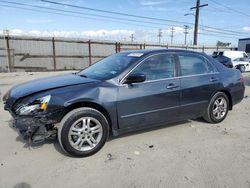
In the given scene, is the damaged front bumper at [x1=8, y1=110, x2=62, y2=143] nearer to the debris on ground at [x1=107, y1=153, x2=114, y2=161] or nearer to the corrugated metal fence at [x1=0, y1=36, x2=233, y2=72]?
the debris on ground at [x1=107, y1=153, x2=114, y2=161]

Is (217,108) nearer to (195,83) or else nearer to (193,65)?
(195,83)

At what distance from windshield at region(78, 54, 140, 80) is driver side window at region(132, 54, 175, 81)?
19 centimetres

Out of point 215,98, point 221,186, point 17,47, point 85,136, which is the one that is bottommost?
point 221,186

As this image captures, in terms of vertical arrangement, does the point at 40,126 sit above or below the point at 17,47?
below

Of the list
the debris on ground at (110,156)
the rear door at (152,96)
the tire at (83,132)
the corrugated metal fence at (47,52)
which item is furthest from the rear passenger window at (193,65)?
the corrugated metal fence at (47,52)

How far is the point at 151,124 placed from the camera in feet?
12.8

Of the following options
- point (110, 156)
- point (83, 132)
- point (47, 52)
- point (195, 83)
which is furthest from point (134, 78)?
point (47, 52)

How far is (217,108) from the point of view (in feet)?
15.7

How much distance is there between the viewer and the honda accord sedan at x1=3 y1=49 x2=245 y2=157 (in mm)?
3189

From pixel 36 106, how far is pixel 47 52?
50.1ft

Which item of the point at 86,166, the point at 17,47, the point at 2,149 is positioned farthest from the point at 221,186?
the point at 17,47

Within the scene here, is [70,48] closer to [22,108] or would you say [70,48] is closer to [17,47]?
[17,47]

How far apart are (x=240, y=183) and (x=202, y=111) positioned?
6.53 feet

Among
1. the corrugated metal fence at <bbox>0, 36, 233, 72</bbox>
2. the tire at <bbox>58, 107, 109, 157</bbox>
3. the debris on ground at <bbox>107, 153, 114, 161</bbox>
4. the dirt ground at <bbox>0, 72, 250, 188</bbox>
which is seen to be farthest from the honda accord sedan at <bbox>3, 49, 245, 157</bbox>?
the corrugated metal fence at <bbox>0, 36, 233, 72</bbox>
